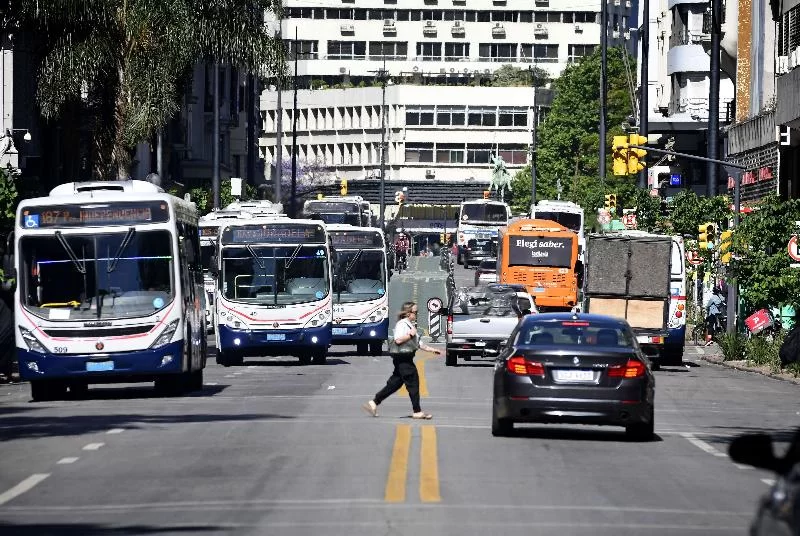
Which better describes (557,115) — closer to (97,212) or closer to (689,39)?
(689,39)

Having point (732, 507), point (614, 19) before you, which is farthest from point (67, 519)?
point (614, 19)

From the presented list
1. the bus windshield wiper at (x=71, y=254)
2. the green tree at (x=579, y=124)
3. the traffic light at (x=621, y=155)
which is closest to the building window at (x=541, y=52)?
the green tree at (x=579, y=124)

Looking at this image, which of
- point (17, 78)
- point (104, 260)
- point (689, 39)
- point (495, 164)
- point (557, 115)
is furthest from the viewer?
point (495, 164)

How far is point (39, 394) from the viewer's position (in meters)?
30.5

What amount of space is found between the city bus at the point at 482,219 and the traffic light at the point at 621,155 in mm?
60970

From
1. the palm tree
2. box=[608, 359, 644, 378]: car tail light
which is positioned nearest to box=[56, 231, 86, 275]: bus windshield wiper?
box=[608, 359, 644, 378]: car tail light

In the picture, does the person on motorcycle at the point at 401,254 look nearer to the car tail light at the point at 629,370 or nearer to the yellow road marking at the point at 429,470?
the car tail light at the point at 629,370

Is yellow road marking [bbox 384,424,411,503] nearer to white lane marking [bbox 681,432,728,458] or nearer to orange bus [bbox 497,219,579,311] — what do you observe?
white lane marking [bbox 681,432,728,458]

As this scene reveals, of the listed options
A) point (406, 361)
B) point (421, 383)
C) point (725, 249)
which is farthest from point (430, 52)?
point (406, 361)

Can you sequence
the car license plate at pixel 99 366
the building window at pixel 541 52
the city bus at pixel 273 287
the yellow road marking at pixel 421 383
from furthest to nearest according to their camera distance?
the building window at pixel 541 52
the city bus at pixel 273 287
the yellow road marking at pixel 421 383
the car license plate at pixel 99 366

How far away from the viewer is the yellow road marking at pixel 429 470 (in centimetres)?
1550

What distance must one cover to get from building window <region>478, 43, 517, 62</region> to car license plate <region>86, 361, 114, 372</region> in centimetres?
15917

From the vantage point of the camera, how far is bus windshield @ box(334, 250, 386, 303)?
52.0m

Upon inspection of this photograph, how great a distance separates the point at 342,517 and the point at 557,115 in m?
108
